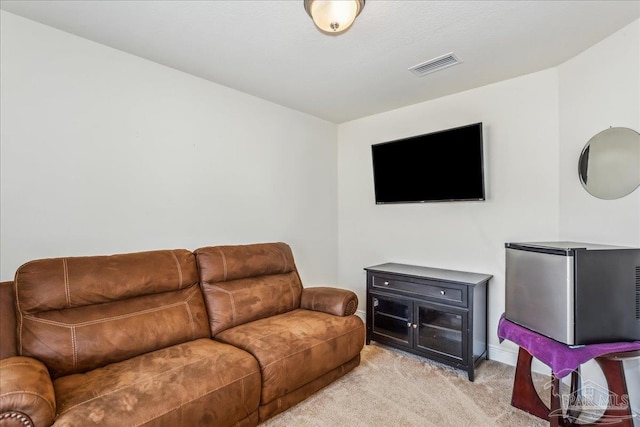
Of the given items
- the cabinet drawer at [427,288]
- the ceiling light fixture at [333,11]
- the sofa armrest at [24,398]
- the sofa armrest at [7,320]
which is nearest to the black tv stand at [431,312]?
the cabinet drawer at [427,288]

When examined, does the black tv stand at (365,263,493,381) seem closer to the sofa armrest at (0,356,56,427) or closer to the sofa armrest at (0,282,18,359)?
the sofa armrest at (0,356,56,427)

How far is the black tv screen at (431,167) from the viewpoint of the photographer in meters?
2.71

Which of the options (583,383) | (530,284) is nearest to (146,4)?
(530,284)

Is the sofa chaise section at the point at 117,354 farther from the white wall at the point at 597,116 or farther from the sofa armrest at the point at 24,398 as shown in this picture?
the white wall at the point at 597,116

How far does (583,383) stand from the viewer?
2125 millimetres

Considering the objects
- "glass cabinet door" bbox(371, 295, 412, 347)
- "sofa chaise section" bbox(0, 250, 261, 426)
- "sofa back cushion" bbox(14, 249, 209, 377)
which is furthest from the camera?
"glass cabinet door" bbox(371, 295, 412, 347)

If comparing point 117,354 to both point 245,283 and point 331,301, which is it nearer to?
point 245,283

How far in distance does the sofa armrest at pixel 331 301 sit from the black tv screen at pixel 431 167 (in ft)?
3.94

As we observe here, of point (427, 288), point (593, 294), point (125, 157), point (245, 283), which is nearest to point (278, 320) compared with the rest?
point (245, 283)

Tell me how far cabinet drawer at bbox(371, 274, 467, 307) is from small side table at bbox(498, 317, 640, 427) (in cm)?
54

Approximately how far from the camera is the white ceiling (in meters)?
1.77

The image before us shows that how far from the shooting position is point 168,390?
1497 mm

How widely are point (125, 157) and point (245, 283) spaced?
1263 millimetres

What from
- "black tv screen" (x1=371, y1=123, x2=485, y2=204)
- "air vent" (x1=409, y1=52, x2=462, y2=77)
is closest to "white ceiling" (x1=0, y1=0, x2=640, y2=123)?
"air vent" (x1=409, y1=52, x2=462, y2=77)
